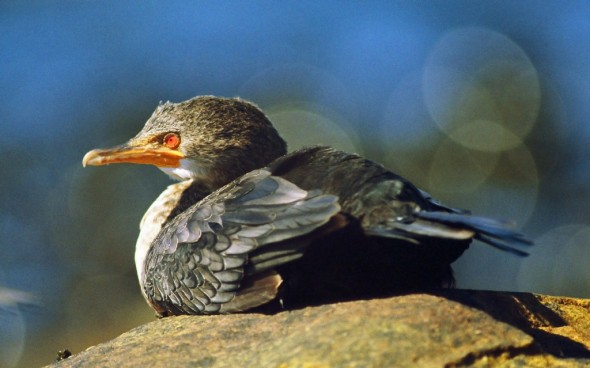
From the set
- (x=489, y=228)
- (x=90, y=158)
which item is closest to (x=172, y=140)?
(x=90, y=158)

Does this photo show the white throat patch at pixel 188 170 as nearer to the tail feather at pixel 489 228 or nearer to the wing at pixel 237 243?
the wing at pixel 237 243

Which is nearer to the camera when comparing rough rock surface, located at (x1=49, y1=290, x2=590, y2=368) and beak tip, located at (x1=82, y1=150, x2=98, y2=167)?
rough rock surface, located at (x1=49, y1=290, x2=590, y2=368)

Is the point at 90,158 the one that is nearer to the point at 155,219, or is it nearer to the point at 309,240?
the point at 155,219

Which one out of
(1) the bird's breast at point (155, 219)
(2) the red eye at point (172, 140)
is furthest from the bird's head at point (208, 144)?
(1) the bird's breast at point (155, 219)

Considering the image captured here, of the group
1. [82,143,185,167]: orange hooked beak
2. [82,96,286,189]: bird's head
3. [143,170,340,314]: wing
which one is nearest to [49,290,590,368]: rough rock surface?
[143,170,340,314]: wing

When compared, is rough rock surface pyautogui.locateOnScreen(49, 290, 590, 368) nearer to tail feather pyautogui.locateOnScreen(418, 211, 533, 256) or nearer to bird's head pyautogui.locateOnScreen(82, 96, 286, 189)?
tail feather pyautogui.locateOnScreen(418, 211, 533, 256)
